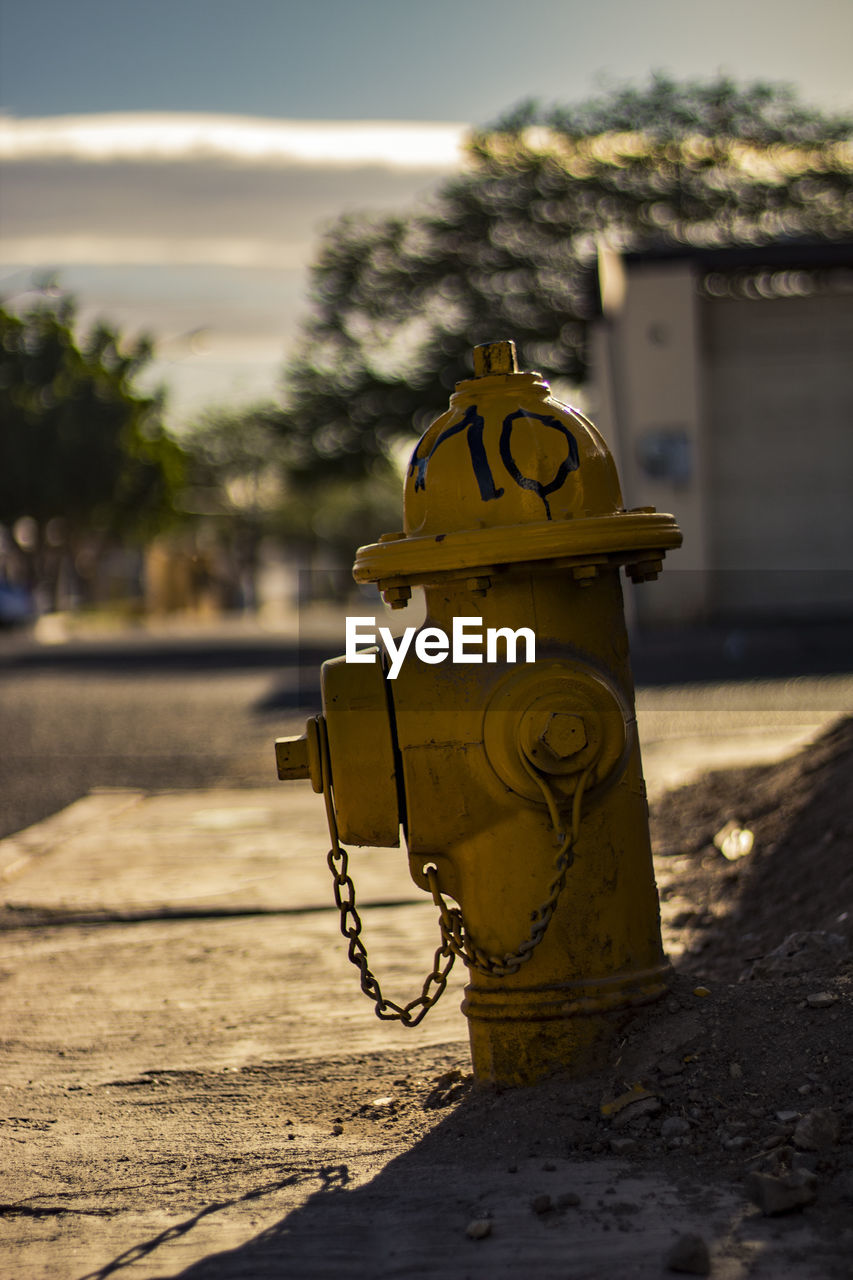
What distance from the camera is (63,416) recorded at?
3919cm

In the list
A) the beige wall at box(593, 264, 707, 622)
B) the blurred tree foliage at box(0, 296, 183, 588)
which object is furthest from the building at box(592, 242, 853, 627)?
the blurred tree foliage at box(0, 296, 183, 588)

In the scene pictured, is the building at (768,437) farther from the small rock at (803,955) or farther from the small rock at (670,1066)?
the small rock at (670,1066)

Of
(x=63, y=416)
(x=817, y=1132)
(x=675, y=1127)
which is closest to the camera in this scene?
(x=817, y=1132)

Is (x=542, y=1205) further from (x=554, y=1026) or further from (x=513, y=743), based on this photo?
(x=513, y=743)

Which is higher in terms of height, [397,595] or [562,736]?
[397,595]

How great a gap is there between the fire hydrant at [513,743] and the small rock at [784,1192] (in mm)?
630

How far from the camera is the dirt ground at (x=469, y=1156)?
6.81ft

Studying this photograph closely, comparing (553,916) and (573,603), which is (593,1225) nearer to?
(553,916)

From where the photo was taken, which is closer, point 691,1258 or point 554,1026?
point 691,1258

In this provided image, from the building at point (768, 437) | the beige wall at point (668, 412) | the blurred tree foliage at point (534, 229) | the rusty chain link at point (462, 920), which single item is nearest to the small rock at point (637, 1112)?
the rusty chain link at point (462, 920)

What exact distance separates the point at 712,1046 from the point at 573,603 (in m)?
→ 0.87

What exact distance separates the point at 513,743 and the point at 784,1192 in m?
0.93

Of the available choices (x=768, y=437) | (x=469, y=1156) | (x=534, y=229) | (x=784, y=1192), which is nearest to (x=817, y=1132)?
(x=784, y=1192)

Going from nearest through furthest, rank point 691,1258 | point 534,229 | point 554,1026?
1. point 691,1258
2. point 554,1026
3. point 534,229
